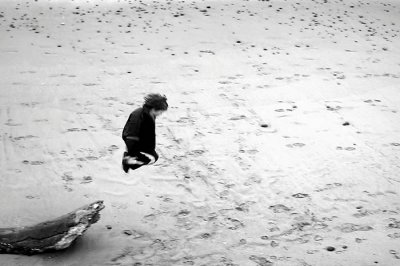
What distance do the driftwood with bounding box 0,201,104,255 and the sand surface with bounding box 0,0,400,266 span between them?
101 mm

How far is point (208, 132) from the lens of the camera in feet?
27.0

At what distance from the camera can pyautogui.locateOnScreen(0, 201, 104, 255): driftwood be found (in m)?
5.28

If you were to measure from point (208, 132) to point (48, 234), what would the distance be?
340 centimetres

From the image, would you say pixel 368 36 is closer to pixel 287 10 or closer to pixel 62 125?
pixel 287 10

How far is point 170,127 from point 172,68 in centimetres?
231

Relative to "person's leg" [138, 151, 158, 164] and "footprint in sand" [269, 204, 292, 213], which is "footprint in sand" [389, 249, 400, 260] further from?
"person's leg" [138, 151, 158, 164]

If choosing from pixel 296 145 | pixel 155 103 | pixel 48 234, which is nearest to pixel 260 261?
pixel 155 103

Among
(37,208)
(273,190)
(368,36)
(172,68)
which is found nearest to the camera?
(37,208)

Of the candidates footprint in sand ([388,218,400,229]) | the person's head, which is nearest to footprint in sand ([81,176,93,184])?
the person's head

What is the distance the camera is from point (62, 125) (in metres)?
8.22

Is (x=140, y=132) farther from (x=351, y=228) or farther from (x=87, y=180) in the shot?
(x=351, y=228)

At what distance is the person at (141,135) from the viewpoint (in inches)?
213

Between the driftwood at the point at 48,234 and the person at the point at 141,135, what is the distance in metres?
0.58

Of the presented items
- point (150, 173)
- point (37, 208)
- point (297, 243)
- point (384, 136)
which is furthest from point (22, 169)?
point (384, 136)
